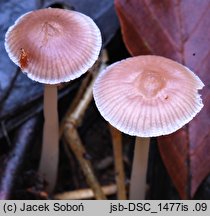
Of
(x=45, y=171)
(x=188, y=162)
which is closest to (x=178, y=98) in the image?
(x=188, y=162)

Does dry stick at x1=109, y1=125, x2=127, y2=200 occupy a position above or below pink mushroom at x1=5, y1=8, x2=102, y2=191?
below

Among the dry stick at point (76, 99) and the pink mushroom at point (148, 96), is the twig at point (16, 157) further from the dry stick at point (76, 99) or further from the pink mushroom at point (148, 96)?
the pink mushroom at point (148, 96)

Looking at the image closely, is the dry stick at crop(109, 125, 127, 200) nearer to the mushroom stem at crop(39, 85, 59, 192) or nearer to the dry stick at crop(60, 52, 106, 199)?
the dry stick at crop(60, 52, 106, 199)

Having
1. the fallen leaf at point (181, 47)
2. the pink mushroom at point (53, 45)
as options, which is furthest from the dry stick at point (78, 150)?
the pink mushroom at point (53, 45)

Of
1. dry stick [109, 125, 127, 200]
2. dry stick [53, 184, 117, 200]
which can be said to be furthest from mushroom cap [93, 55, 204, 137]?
dry stick [53, 184, 117, 200]

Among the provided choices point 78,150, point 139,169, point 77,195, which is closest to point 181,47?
point 139,169

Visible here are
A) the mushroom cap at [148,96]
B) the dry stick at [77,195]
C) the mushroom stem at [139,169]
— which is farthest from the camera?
the dry stick at [77,195]
